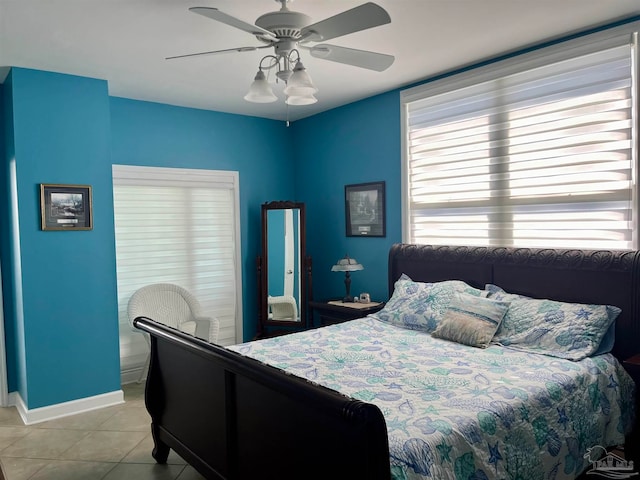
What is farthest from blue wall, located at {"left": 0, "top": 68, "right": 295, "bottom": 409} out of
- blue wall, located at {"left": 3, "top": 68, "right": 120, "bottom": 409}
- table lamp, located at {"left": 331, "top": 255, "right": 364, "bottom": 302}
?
table lamp, located at {"left": 331, "top": 255, "right": 364, "bottom": 302}

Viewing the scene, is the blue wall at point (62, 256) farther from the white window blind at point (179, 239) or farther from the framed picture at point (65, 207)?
the white window blind at point (179, 239)

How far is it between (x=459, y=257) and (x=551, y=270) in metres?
0.70

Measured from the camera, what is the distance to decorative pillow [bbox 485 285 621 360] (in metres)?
2.75

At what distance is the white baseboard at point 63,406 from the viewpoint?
3.59 meters

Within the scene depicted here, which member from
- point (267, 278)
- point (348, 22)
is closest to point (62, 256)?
point (267, 278)

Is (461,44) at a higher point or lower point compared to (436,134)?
higher

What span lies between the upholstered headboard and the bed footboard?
81.5 inches

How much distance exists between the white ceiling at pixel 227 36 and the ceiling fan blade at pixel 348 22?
42cm

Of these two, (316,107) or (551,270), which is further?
(316,107)

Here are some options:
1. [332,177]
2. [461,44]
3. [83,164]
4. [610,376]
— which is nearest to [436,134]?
[461,44]

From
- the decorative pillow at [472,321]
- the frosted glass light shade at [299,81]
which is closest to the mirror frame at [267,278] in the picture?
the decorative pillow at [472,321]

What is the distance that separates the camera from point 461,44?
3.25 metres

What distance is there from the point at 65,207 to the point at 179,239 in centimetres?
128

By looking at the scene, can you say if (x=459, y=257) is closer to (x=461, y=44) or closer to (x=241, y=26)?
(x=461, y=44)
